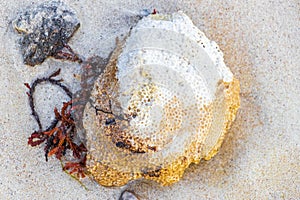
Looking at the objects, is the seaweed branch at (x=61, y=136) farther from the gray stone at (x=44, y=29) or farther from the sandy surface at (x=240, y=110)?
the gray stone at (x=44, y=29)

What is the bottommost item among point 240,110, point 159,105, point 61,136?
point 61,136

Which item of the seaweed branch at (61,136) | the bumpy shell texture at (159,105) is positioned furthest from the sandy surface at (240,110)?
the bumpy shell texture at (159,105)

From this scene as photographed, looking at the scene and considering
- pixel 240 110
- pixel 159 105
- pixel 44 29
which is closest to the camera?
pixel 159 105

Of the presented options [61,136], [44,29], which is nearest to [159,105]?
[61,136]

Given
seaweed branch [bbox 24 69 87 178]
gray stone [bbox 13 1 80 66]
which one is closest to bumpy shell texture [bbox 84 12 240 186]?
seaweed branch [bbox 24 69 87 178]

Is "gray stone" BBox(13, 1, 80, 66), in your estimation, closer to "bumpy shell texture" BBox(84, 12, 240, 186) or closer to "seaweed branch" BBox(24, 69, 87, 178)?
"seaweed branch" BBox(24, 69, 87, 178)

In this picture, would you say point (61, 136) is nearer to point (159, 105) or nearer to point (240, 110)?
point (159, 105)
